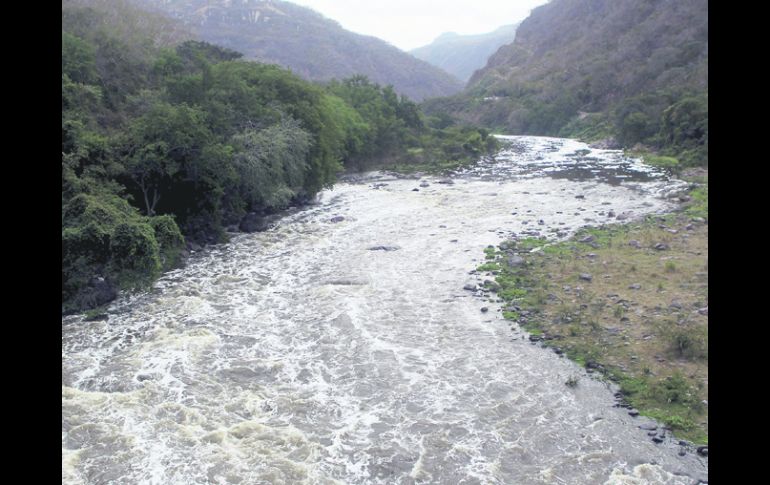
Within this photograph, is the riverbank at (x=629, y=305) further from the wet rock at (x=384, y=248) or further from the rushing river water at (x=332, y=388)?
the wet rock at (x=384, y=248)

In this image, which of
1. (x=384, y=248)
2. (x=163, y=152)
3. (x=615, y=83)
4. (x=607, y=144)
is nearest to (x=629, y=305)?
(x=384, y=248)

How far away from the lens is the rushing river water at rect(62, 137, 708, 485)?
32.1ft

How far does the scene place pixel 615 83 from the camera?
86938 mm

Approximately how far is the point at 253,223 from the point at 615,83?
76.9 metres

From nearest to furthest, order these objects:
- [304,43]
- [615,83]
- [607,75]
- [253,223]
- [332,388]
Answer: [332,388]
[253,223]
[615,83]
[607,75]
[304,43]

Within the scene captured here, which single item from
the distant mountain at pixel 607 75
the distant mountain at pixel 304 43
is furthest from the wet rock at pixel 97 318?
the distant mountain at pixel 304 43

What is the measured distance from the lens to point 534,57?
5586 inches

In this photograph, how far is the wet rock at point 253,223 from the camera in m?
26.4

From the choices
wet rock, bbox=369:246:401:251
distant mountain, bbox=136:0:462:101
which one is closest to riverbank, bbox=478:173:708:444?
wet rock, bbox=369:246:401:251

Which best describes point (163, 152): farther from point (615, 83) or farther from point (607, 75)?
point (607, 75)

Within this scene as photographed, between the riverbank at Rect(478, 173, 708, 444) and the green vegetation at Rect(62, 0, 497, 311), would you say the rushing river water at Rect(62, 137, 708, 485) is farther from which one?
the green vegetation at Rect(62, 0, 497, 311)
